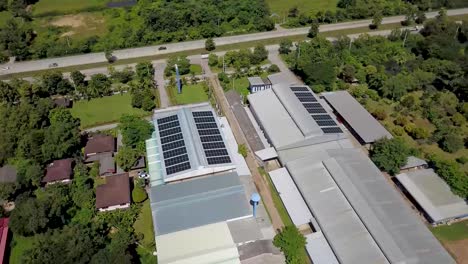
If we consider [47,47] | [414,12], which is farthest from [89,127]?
[414,12]

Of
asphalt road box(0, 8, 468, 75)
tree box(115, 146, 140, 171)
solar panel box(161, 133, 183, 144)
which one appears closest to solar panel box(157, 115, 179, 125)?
solar panel box(161, 133, 183, 144)

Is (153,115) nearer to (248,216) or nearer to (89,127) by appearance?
(89,127)

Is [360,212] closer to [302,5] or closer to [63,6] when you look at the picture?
[302,5]

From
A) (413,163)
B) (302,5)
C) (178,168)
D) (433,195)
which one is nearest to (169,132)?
(178,168)

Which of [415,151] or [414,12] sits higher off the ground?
[414,12]

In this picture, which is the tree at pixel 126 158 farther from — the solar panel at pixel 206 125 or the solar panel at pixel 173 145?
the solar panel at pixel 206 125

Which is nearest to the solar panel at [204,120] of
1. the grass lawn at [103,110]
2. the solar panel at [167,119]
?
the solar panel at [167,119]
